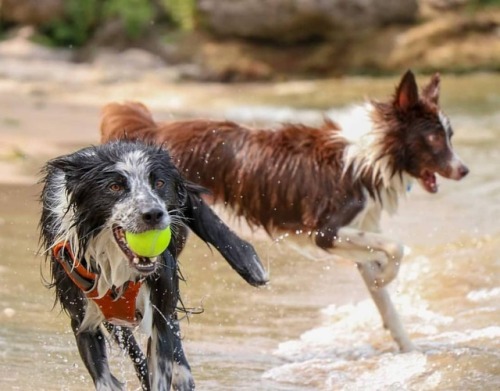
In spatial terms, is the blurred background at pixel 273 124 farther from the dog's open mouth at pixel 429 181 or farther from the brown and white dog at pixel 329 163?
the dog's open mouth at pixel 429 181

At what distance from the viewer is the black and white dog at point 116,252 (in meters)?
4.42

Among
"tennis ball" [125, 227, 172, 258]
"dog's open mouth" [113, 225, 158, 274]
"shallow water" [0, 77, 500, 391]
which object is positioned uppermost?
"tennis ball" [125, 227, 172, 258]

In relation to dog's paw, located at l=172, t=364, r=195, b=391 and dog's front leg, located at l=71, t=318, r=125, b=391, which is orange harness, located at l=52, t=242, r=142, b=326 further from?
dog's paw, located at l=172, t=364, r=195, b=391

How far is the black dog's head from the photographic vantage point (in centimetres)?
436

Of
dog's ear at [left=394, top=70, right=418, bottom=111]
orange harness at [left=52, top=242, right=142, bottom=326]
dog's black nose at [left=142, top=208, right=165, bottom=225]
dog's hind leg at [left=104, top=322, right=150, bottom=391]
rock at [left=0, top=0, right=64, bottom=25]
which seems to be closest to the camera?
dog's black nose at [left=142, top=208, right=165, bottom=225]

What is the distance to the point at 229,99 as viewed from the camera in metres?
16.8

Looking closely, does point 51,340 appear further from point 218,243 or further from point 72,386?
point 218,243

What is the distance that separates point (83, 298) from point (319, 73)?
15541 mm

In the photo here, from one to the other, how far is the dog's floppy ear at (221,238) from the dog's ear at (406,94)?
2.12 meters

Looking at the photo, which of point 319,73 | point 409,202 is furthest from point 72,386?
point 319,73

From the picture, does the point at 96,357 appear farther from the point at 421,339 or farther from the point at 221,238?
the point at 421,339

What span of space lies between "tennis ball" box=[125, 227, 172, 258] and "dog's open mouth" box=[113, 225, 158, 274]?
2cm

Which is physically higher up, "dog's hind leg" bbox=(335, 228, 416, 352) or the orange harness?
the orange harness

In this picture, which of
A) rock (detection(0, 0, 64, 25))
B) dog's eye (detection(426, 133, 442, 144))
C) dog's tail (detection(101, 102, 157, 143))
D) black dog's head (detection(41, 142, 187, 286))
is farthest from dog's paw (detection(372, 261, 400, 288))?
rock (detection(0, 0, 64, 25))
